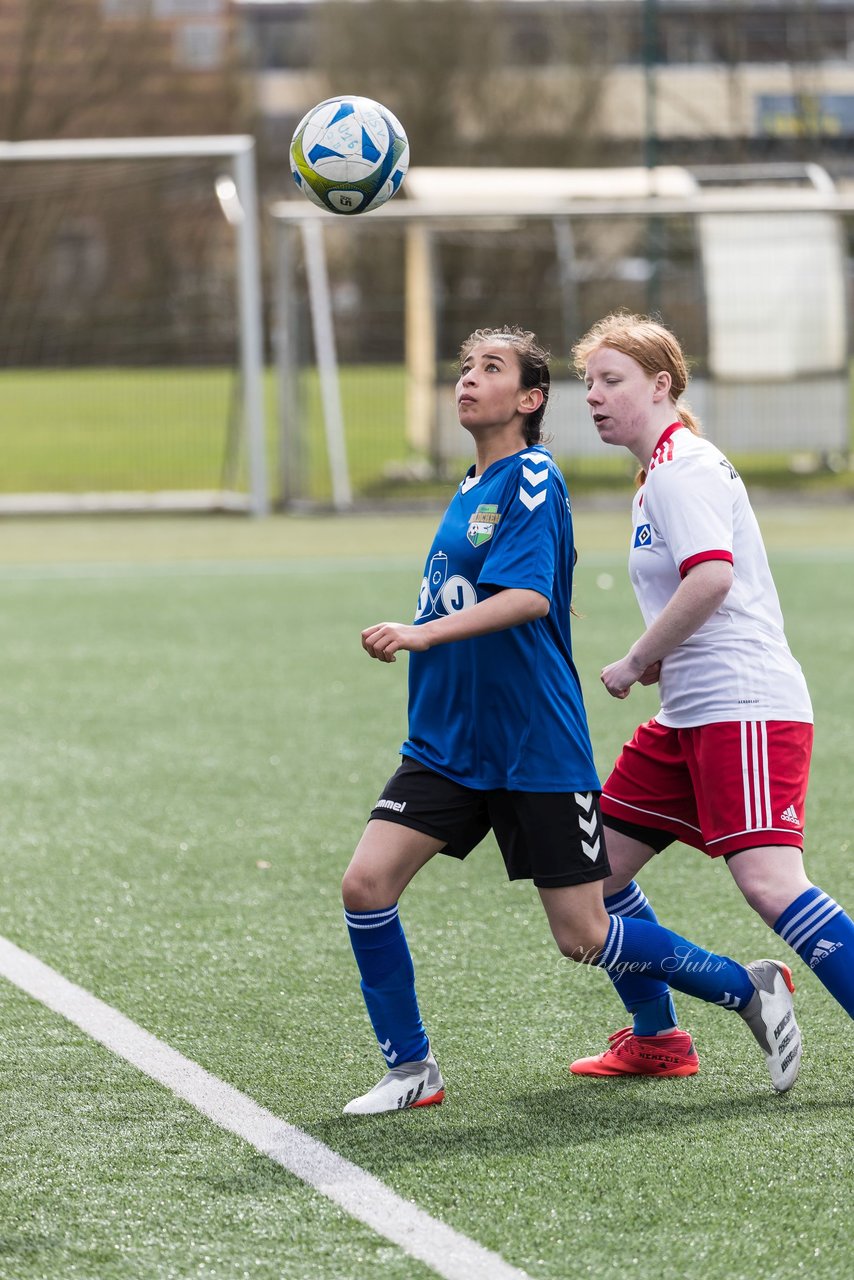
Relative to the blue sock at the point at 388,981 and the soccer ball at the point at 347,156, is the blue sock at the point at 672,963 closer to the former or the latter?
the blue sock at the point at 388,981

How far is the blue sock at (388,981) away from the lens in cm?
387

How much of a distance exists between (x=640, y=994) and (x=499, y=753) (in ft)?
2.52

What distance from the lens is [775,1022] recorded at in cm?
395

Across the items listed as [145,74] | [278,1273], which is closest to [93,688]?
[278,1273]

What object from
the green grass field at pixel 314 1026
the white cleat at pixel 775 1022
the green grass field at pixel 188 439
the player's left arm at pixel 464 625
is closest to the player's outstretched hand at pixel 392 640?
the player's left arm at pixel 464 625

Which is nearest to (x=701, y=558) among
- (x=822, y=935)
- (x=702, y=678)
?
(x=702, y=678)

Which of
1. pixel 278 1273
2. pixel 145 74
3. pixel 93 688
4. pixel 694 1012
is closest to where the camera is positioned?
pixel 278 1273

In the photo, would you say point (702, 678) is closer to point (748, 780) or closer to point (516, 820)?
point (748, 780)

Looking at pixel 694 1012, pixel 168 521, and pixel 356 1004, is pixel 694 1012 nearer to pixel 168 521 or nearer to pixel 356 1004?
pixel 356 1004

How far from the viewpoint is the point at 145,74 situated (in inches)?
1646

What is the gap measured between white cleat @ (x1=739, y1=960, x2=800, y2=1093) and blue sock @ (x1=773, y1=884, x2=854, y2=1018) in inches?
5.9

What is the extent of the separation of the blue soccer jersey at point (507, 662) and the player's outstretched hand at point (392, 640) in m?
0.21

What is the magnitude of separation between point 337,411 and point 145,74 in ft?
86.7

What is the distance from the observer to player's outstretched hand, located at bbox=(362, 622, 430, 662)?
3.55 metres
